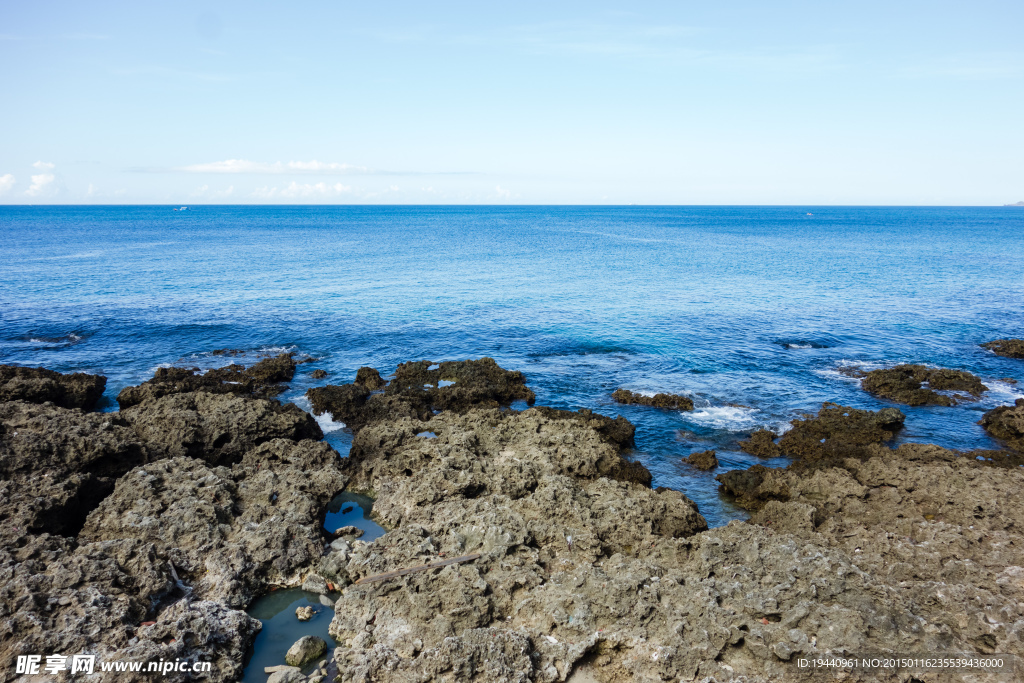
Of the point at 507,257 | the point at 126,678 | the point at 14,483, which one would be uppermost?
the point at 507,257

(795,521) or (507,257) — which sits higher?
(507,257)

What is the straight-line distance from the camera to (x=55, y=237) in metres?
113

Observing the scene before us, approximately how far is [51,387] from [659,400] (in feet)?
85.7

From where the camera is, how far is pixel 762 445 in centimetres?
2308

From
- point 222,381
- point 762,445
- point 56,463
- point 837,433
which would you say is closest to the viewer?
point 56,463

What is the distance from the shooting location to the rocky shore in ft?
37.7

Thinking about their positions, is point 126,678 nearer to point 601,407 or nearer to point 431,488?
point 431,488

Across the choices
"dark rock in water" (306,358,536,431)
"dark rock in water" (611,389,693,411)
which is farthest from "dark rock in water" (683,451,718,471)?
"dark rock in water" (306,358,536,431)

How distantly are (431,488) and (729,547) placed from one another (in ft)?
27.0

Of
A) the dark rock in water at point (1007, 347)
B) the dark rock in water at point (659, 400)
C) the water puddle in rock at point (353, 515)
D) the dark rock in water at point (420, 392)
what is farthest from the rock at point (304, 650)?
the dark rock in water at point (1007, 347)

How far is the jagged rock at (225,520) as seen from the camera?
45.6ft

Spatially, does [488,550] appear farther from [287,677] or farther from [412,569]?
[287,677]

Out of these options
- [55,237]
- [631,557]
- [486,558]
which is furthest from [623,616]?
[55,237]

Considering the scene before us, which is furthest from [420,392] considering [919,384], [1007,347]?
[1007,347]
